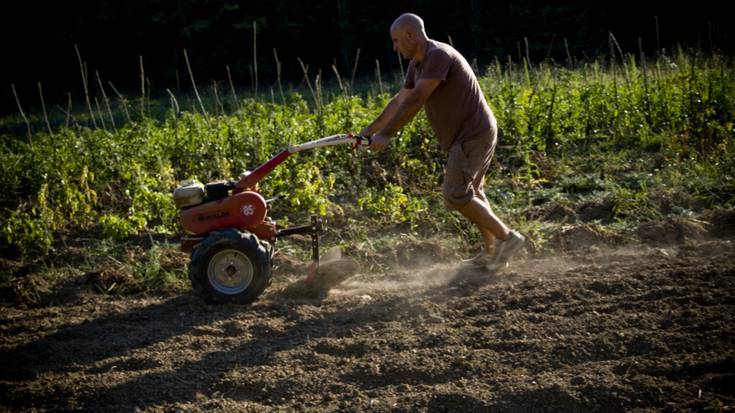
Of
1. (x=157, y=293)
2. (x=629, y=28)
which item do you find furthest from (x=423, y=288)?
(x=629, y=28)

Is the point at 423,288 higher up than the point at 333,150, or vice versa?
the point at 333,150

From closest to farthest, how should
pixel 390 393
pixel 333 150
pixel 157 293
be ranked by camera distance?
pixel 390 393 → pixel 157 293 → pixel 333 150

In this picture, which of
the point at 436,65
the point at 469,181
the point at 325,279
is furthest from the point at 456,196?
the point at 325,279

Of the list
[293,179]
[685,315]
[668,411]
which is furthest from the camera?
[293,179]

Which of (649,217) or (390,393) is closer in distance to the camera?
(390,393)

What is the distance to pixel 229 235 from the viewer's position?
5.60 m

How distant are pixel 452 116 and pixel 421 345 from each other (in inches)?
72.0

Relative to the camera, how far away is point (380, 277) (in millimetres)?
6395

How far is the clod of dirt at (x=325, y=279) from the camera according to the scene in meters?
5.93

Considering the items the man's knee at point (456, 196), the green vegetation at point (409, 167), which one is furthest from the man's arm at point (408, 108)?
the green vegetation at point (409, 167)

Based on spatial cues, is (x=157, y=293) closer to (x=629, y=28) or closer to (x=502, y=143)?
(x=502, y=143)

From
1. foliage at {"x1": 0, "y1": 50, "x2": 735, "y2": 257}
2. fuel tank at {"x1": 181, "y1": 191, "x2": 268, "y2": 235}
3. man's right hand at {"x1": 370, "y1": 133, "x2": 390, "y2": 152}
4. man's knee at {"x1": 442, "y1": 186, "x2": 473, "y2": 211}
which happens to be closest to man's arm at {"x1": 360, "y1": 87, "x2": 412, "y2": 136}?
man's right hand at {"x1": 370, "y1": 133, "x2": 390, "y2": 152}

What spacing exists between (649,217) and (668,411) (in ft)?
11.5

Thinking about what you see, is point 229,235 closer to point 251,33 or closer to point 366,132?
point 366,132
